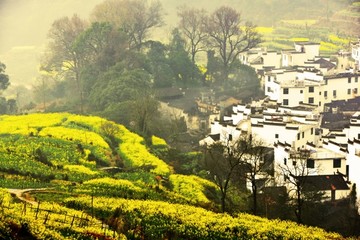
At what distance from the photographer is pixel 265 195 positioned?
25953 mm

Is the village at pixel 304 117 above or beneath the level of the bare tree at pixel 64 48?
beneath

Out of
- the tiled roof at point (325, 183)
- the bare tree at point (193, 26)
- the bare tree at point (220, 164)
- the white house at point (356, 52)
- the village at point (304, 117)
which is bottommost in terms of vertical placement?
the tiled roof at point (325, 183)

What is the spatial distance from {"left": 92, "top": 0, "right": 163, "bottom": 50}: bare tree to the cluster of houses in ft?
26.7

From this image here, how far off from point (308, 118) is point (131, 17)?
2155 cm

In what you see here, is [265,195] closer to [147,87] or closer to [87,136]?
[87,136]

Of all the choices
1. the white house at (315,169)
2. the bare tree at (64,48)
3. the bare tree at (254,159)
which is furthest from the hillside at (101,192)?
the bare tree at (64,48)

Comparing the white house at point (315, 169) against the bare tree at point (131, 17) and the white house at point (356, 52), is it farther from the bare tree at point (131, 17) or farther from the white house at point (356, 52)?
the bare tree at point (131, 17)

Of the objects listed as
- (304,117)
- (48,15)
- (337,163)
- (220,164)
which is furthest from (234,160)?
(48,15)

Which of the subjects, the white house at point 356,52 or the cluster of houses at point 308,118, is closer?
the cluster of houses at point 308,118

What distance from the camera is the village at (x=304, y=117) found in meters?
28.5

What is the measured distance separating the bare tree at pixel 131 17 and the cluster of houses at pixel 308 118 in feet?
26.7

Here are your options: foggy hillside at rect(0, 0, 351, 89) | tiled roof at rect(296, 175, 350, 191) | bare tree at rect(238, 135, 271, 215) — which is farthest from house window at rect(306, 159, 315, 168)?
foggy hillside at rect(0, 0, 351, 89)

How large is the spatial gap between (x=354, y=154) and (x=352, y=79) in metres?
17.2

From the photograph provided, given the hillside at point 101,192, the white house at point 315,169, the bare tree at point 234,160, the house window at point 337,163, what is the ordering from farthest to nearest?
the house window at point 337,163 < the white house at point 315,169 < the bare tree at point 234,160 < the hillside at point 101,192
